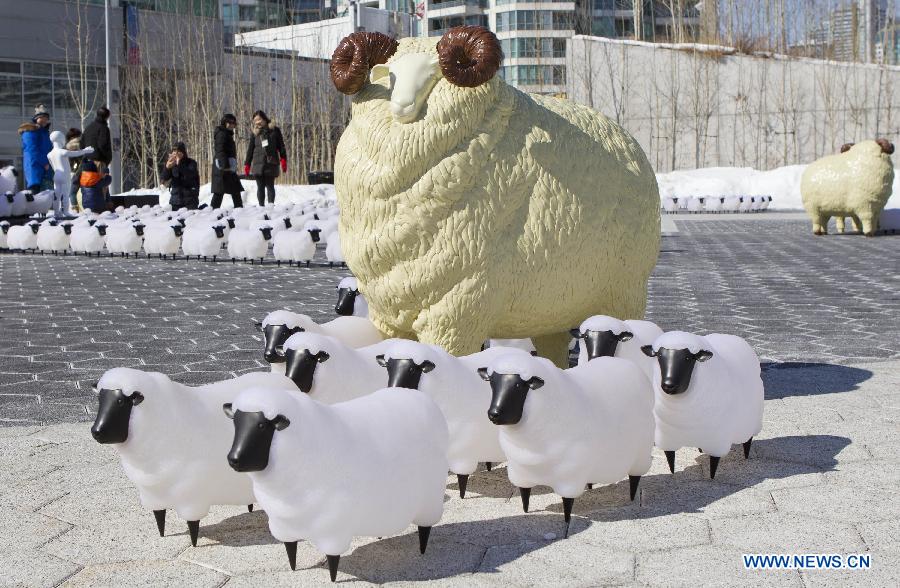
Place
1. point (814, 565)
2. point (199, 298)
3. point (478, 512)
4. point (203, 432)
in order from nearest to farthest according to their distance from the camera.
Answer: point (814, 565) → point (203, 432) → point (478, 512) → point (199, 298)

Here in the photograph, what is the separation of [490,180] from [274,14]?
7729 centimetres

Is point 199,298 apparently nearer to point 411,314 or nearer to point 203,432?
point 411,314

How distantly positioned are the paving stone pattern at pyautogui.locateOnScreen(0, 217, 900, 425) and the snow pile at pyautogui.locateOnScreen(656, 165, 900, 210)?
1600 cm

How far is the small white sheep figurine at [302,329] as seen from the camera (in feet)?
15.4

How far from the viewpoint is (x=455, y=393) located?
390 cm

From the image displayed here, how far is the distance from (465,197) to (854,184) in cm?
1500

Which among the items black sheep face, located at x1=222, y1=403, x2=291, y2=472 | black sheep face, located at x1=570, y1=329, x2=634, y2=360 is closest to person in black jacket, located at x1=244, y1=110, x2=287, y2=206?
black sheep face, located at x1=570, y1=329, x2=634, y2=360

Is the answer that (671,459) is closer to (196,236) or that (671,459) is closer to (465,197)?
(465,197)

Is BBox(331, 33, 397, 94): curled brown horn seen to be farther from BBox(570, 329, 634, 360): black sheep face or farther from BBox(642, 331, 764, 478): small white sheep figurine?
BBox(642, 331, 764, 478): small white sheep figurine

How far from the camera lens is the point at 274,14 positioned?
77.8 m

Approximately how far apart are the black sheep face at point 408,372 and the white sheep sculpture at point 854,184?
616 inches

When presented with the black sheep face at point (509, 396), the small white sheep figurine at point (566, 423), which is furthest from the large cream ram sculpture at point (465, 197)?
the black sheep face at point (509, 396)

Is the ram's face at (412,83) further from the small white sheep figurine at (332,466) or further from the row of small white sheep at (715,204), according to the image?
the row of small white sheep at (715,204)

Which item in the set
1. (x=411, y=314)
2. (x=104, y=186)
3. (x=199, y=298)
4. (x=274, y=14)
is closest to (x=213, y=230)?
(x=199, y=298)
